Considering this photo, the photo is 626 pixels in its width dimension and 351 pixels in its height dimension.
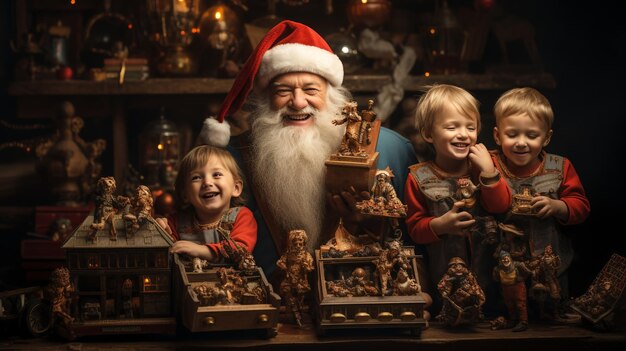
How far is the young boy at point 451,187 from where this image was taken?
10.1 feet

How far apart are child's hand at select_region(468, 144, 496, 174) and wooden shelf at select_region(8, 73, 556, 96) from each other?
145 cm

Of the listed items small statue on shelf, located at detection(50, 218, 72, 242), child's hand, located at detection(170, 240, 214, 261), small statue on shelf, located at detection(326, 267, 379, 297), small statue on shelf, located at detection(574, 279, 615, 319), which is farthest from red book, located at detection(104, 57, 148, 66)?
small statue on shelf, located at detection(574, 279, 615, 319)

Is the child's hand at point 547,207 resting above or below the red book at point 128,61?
below

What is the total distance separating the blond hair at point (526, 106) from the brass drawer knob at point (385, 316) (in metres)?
0.68

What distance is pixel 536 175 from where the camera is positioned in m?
3.15

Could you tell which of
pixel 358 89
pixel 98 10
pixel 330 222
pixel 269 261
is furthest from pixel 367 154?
pixel 98 10

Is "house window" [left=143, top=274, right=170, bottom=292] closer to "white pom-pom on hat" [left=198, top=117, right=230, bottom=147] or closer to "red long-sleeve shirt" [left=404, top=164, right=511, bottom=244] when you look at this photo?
"white pom-pom on hat" [left=198, top=117, right=230, bottom=147]

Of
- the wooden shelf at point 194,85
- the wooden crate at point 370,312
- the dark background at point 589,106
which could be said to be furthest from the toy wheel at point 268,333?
the wooden shelf at point 194,85

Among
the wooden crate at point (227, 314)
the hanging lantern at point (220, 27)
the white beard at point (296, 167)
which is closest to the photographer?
the wooden crate at point (227, 314)

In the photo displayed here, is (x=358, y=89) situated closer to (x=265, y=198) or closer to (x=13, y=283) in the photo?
(x=265, y=198)

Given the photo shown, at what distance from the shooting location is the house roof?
296 cm

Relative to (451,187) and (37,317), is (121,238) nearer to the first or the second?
(37,317)

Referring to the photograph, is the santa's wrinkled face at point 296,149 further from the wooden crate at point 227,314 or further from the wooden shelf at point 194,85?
the wooden shelf at point 194,85

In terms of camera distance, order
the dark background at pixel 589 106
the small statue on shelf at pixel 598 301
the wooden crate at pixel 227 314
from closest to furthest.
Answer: the wooden crate at pixel 227 314 < the small statue on shelf at pixel 598 301 < the dark background at pixel 589 106
